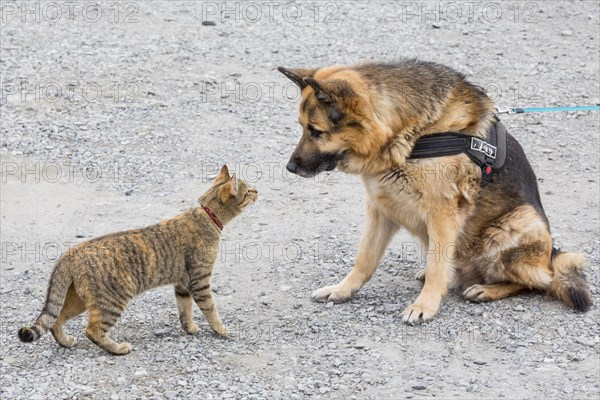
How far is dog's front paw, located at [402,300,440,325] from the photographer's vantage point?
23.3ft

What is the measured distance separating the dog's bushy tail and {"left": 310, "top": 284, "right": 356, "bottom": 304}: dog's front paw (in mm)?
1667

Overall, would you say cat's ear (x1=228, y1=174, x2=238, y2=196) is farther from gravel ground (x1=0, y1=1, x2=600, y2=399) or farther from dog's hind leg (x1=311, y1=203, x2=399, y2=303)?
A: dog's hind leg (x1=311, y1=203, x2=399, y2=303)

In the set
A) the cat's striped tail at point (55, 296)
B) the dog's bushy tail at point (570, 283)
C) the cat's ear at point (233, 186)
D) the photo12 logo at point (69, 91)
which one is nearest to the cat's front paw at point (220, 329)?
the cat's ear at point (233, 186)

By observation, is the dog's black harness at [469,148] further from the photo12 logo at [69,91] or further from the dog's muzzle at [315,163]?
the photo12 logo at [69,91]

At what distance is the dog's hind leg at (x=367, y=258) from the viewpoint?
299 inches

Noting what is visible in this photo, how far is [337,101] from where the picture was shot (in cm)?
689

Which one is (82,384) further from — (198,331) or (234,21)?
(234,21)

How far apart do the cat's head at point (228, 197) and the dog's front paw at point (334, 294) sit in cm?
111

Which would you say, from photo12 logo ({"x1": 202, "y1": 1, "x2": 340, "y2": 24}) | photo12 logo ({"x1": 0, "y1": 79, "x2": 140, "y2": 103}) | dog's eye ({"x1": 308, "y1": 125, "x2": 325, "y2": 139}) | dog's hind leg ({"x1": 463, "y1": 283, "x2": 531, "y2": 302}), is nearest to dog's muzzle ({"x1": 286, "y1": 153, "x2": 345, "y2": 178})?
dog's eye ({"x1": 308, "y1": 125, "x2": 325, "y2": 139})

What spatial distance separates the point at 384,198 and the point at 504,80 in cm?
642

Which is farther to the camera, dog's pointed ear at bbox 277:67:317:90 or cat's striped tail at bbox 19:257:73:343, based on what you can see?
dog's pointed ear at bbox 277:67:317:90

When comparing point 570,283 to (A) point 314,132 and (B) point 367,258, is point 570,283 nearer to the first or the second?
(B) point 367,258

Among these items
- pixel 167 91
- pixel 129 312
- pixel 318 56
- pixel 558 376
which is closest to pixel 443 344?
pixel 558 376

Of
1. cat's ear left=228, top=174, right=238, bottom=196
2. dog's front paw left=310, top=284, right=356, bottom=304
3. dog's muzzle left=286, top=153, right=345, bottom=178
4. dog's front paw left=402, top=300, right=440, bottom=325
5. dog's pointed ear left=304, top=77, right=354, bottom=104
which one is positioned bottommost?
dog's front paw left=310, top=284, right=356, bottom=304
